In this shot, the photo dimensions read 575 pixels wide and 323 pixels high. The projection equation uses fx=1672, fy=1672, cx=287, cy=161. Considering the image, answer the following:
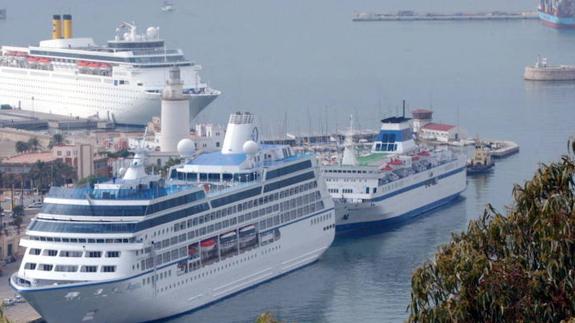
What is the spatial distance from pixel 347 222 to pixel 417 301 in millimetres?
14518

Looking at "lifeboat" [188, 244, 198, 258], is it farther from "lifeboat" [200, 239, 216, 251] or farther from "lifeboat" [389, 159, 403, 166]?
"lifeboat" [389, 159, 403, 166]

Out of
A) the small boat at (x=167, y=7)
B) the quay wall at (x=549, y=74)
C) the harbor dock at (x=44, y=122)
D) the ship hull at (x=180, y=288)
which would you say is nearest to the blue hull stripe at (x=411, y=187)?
the ship hull at (x=180, y=288)

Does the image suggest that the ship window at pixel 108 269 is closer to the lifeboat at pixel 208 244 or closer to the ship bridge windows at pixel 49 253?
the ship bridge windows at pixel 49 253

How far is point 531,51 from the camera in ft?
174

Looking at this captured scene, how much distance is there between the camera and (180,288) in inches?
669

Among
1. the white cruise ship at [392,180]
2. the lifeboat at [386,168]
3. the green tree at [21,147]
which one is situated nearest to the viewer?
the white cruise ship at [392,180]

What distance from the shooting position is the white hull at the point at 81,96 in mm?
33938

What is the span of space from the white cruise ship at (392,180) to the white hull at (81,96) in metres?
8.23

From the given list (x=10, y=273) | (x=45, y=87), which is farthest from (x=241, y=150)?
(x=45, y=87)

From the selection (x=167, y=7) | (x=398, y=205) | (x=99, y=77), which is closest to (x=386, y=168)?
(x=398, y=205)

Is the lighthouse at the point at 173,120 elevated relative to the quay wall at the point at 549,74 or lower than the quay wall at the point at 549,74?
lower

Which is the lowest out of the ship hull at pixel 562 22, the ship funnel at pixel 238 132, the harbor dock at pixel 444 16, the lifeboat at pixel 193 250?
the lifeboat at pixel 193 250

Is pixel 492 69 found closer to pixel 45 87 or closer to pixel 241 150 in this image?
pixel 45 87

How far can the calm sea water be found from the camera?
1828 cm
